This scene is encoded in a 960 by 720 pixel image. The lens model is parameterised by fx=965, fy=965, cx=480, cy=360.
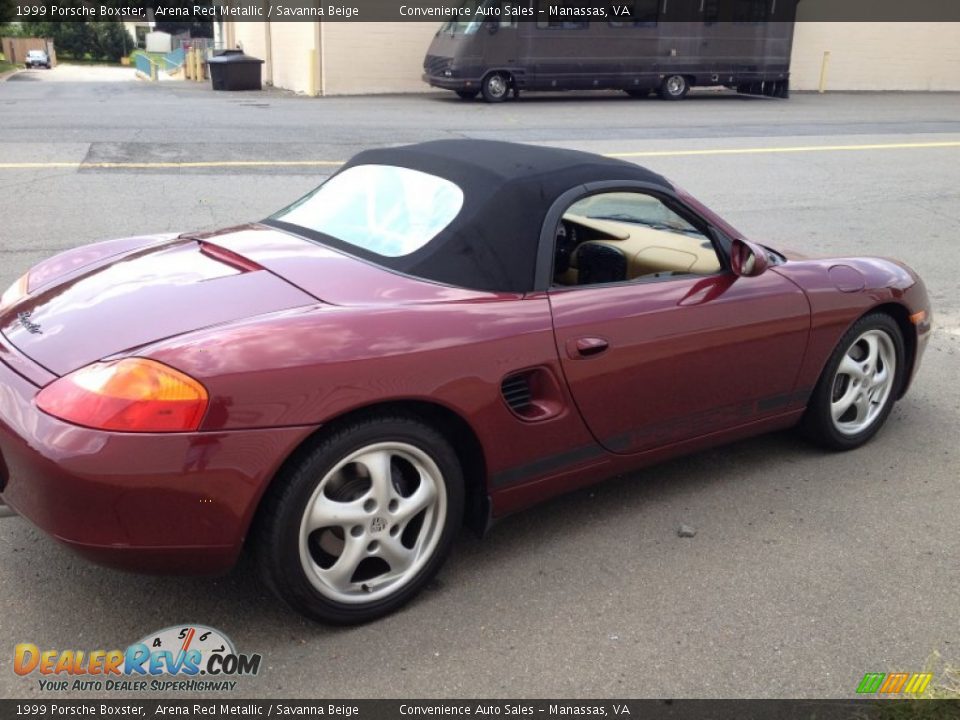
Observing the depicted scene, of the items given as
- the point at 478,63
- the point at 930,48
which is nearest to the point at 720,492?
the point at 478,63

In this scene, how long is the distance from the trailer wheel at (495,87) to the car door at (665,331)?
56.8ft

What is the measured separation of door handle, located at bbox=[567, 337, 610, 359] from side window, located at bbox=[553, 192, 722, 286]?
→ 0.47 metres

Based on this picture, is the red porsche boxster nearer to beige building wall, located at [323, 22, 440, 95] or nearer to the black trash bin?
beige building wall, located at [323, 22, 440, 95]

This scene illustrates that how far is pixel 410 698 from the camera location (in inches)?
105

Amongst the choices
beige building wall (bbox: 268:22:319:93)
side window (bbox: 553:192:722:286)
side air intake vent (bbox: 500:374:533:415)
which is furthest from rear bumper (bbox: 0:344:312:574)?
beige building wall (bbox: 268:22:319:93)

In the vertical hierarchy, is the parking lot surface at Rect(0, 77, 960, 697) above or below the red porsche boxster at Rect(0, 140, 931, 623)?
below

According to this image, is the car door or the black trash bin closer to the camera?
the car door

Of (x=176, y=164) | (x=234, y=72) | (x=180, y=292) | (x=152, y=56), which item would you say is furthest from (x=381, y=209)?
(x=152, y=56)

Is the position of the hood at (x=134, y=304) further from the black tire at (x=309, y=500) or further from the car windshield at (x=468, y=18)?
the car windshield at (x=468, y=18)

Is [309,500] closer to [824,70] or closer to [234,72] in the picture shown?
[234,72]

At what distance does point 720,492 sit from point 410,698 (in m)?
1.80

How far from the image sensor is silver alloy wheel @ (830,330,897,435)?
14.0 ft

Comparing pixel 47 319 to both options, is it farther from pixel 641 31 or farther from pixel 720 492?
pixel 641 31

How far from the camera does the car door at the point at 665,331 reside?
333cm
